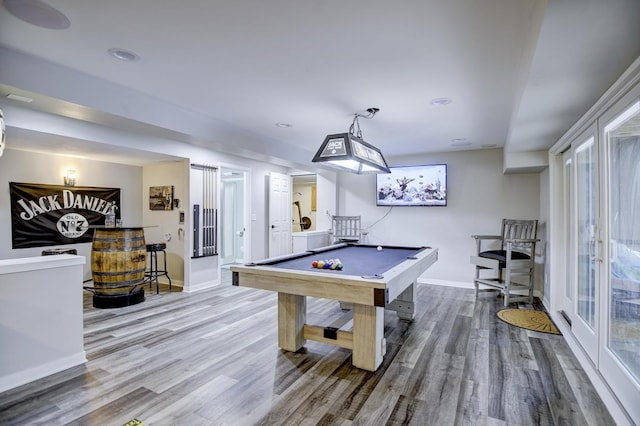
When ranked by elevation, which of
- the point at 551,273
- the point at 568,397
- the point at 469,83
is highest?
the point at 469,83

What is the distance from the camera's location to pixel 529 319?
3912 mm

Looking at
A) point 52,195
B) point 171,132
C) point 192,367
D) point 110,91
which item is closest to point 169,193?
point 52,195

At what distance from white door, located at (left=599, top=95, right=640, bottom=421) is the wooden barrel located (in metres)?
4.95

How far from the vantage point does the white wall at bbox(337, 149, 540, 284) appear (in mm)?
5391

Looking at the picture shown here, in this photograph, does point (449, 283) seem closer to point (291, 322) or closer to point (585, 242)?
point (585, 242)

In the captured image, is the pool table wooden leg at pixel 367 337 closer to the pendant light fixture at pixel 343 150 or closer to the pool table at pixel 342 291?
the pool table at pixel 342 291

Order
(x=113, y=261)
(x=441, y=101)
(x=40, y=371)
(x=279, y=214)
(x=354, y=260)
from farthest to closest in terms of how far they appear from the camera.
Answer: (x=279, y=214) < (x=113, y=261) < (x=354, y=260) < (x=441, y=101) < (x=40, y=371)

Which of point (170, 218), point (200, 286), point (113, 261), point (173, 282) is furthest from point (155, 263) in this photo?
point (113, 261)

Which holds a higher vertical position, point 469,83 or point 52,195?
point 469,83

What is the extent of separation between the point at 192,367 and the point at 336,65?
2.61 m

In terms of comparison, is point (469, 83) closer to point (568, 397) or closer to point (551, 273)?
point (568, 397)

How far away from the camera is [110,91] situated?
9.11 feet

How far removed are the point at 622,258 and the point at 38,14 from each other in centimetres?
384

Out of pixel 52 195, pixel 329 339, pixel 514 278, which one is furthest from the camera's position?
pixel 514 278
